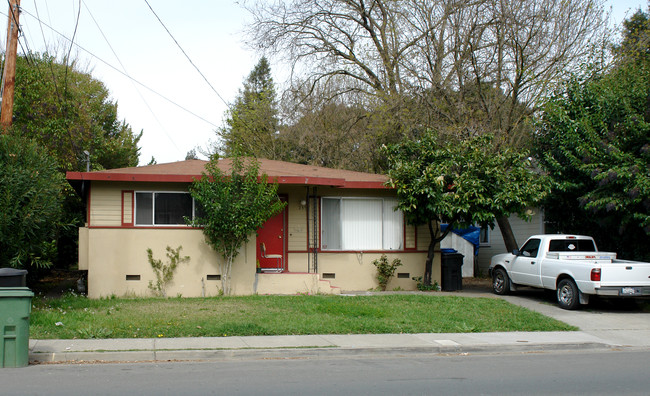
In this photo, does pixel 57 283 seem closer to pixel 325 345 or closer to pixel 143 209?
pixel 143 209

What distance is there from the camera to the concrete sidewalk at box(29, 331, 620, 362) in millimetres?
9184

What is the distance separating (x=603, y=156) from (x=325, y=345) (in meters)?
9.80

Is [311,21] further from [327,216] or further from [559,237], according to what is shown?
[559,237]

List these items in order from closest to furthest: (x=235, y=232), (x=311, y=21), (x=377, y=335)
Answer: (x=377, y=335) < (x=235, y=232) < (x=311, y=21)

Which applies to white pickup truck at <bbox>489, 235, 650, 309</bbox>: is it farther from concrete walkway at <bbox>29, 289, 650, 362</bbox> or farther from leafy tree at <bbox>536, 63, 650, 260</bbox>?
concrete walkway at <bbox>29, 289, 650, 362</bbox>

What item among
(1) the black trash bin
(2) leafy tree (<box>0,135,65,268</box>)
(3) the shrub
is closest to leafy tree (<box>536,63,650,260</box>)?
(1) the black trash bin

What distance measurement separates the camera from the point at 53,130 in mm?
22859

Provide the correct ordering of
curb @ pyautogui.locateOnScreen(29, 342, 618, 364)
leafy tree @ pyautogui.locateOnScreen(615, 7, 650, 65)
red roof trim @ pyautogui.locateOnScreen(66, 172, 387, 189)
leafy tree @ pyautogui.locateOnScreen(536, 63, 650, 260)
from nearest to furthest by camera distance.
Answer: curb @ pyautogui.locateOnScreen(29, 342, 618, 364) < red roof trim @ pyautogui.locateOnScreen(66, 172, 387, 189) < leafy tree @ pyautogui.locateOnScreen(536, 63, 650, 260) < leafy tree @ pyautogui.locateOnScreen(615, 7, 650, 65)

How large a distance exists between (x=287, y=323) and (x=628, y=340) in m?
6.30

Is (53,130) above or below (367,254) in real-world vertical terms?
above

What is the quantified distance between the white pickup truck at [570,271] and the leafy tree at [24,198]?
11449 mm

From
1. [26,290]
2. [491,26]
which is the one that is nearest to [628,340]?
[26,290]

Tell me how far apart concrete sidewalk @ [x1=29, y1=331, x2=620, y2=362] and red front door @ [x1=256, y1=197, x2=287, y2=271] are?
6553 millimetres

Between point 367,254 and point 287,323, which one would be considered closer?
point 287,323
